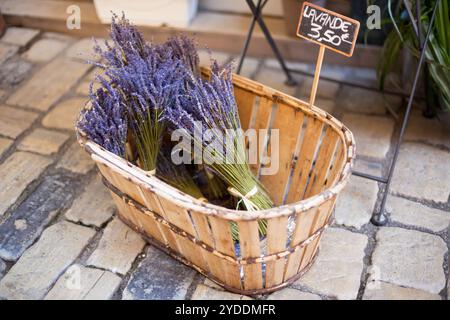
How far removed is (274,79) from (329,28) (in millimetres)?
1119

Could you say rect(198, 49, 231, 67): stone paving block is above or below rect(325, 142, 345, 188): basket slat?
below

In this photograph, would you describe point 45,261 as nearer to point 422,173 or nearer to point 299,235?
point 299,235

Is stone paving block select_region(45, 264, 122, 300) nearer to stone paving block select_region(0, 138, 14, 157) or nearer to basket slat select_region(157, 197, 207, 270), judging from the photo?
basket slat select_region(157, 197, 207, 270)

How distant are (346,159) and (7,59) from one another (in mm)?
2272

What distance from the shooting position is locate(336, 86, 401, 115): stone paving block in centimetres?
261

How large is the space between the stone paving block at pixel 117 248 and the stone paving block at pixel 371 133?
1110 mm

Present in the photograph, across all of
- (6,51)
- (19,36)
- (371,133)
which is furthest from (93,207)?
(19,36)

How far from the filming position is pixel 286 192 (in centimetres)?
218

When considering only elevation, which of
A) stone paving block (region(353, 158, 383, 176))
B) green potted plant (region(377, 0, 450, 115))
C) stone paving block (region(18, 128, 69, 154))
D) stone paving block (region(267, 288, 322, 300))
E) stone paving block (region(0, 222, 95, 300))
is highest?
green potted plant (region(377, 0, 450, 115))

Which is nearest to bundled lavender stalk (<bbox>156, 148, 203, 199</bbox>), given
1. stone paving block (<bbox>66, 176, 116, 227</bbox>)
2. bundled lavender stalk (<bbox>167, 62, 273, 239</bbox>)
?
bundled lavender stalk (<bbox>167, 62, 273, 239</bbox>)

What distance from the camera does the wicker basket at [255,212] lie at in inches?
61.1

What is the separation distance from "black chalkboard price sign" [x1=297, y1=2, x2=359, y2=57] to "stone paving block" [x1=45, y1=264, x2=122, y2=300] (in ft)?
3.76

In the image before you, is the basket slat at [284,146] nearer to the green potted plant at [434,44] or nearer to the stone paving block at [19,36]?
the green potted plant at [434,44]

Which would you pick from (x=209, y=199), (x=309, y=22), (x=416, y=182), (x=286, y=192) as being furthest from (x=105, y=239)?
(x=416, y=182)
